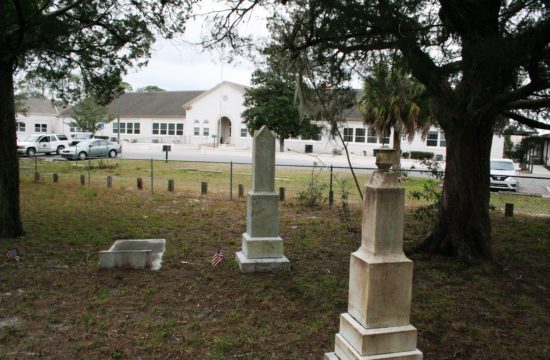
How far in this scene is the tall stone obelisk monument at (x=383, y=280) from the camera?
11.3ft

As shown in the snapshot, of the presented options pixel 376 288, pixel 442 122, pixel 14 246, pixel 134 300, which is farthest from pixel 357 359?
pixel 14 246

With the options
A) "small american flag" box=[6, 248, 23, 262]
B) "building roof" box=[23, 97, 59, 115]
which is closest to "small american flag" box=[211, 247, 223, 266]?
"small american flag" box=[6, 248, 23, 262]

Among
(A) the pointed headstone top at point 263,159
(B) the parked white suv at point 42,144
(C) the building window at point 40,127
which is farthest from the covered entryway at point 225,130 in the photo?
(A) the pointed headstone top at point 263,159

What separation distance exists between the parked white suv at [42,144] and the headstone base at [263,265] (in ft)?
111

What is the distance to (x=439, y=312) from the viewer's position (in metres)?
5.38

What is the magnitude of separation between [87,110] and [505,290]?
151 feet

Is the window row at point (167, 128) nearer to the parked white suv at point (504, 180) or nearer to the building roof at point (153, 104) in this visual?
the building roof at point (153, 104)

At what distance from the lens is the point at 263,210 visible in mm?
7289

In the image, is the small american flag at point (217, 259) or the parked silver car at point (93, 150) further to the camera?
the parked silver car at point (93, 150)

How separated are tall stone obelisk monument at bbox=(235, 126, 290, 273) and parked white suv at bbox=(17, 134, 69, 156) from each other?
110 feet

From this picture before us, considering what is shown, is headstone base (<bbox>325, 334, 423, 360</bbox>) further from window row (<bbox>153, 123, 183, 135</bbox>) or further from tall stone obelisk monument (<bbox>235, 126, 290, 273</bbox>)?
window row (<bbox>153, 123, 183, 135</bbox>)

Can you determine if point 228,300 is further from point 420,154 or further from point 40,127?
point 40,127

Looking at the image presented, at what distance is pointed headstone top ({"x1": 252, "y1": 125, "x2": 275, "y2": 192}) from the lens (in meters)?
7.23

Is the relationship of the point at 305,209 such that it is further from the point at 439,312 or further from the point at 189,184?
the point at 439,312
